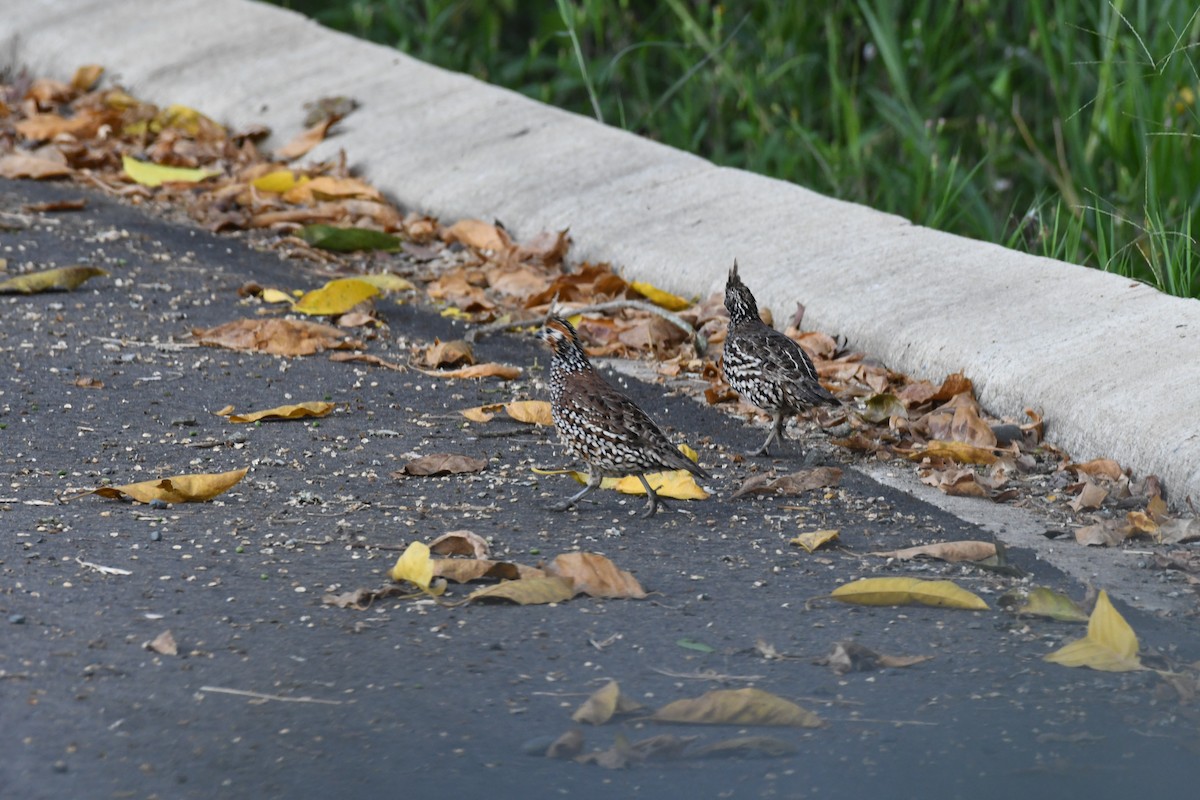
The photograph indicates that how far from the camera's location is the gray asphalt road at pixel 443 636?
118 inches

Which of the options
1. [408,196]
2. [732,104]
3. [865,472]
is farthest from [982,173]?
[865,472]

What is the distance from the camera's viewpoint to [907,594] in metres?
3.80

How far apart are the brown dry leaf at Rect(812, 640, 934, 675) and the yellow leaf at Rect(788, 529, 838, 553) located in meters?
0.68

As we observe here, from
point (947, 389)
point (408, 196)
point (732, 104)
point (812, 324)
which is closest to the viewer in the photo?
point (947, 389)

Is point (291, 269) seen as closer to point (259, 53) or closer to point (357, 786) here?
point (259, 53)

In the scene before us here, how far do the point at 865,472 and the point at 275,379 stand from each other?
2059 mm

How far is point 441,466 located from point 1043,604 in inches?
70.7

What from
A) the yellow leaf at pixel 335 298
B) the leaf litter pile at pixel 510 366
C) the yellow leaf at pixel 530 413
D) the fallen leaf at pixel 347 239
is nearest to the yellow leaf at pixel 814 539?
the leaf litter pile at pixel 510 366

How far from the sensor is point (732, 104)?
9.93 m

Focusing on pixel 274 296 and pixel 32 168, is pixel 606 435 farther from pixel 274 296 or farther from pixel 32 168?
pixel 32 168

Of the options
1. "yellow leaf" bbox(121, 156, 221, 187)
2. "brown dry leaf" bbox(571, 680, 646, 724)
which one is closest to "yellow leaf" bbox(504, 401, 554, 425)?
"brown dry leaf" bbox(571, 680, 646, 724)

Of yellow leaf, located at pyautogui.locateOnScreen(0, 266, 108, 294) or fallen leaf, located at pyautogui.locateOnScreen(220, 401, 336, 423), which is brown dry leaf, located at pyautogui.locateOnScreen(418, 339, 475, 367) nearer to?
fallen leaf, located at pyautogui.locateOnScreen(220, 401, 336, 423)

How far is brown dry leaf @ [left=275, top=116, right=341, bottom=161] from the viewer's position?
8398 mm

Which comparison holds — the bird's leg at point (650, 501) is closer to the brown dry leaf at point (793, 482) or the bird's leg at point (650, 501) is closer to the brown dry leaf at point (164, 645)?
the brown dry leaf at point (793, 482)
